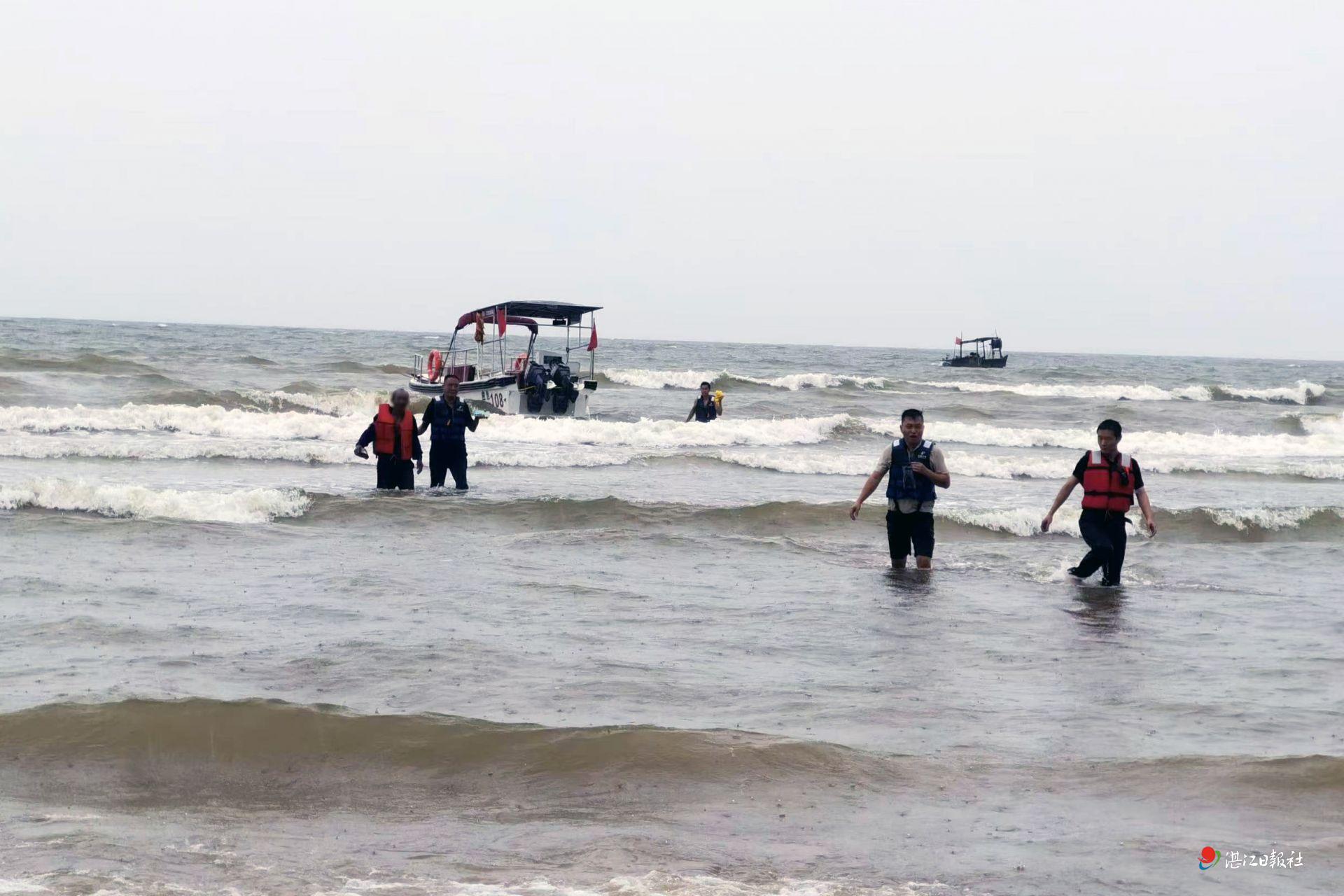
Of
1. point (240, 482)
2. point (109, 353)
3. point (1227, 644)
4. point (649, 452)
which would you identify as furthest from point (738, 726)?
point (109, 353)

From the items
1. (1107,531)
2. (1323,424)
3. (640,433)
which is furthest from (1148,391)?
(1107,531)

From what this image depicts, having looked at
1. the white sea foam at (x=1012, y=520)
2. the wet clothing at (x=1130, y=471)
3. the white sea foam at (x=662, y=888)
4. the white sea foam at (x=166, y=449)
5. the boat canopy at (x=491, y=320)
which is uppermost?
the boat canopy at (x=491, y=320)

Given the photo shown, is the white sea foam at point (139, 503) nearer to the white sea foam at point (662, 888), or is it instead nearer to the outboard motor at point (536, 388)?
the white sea foam at point (662, 888)

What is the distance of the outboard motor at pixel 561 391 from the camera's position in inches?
1002

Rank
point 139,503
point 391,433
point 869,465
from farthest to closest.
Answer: point 869,465 < point 391,433 < point 139,503

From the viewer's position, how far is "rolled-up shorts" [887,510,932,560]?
10078 millimetres

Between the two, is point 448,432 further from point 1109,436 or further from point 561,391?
point 561,391

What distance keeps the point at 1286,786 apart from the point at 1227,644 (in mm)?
2938

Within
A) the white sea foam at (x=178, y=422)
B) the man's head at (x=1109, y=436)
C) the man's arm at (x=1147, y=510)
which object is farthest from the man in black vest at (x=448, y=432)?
the white sea foam at (x=178, y=422)

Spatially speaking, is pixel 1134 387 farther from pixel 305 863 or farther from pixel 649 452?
pixel 305 863

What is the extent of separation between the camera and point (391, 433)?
514 inches

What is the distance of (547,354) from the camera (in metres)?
26.0

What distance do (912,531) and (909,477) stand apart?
1.99 feet

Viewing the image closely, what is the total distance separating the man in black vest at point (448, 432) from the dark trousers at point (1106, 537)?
21.0 feet
